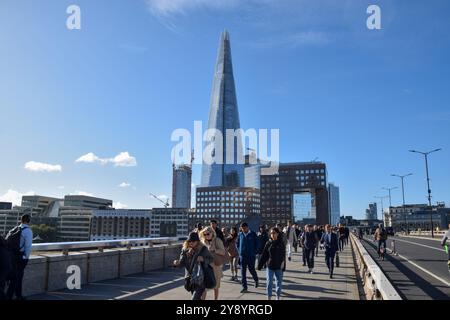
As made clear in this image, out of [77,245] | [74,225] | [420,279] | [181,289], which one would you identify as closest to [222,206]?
[74,225]

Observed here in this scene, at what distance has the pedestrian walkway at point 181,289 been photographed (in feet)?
35.5

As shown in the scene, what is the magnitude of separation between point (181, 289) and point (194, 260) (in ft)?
16.9

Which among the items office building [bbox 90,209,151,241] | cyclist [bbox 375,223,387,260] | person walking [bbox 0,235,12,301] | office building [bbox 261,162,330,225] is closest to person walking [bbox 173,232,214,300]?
person walking [bbox 0,235,12,301]

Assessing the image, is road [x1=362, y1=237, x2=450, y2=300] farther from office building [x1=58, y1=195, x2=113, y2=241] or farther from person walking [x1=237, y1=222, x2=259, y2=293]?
office building [x1=58, y1=195, x2=113, y2=241]

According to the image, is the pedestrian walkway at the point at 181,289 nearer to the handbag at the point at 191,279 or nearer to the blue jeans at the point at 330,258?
the blue jeans at the point at 330,258

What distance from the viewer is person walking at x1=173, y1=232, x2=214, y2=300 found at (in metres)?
7.35

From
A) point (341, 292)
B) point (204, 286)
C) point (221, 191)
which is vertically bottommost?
point (341, 292)

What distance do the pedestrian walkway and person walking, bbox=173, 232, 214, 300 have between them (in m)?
3.42

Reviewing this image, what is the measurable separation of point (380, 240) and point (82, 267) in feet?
55.1

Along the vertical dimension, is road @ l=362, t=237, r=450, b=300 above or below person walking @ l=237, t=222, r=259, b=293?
below

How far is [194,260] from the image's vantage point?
24.4 ft
